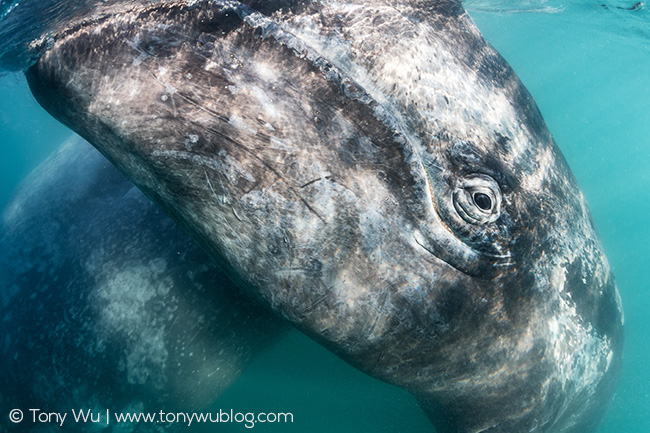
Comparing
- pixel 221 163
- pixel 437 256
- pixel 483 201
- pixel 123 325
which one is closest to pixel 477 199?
pixel 483 201

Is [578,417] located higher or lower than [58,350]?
lower

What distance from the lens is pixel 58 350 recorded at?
421 cm

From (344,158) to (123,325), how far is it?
3.20 meters

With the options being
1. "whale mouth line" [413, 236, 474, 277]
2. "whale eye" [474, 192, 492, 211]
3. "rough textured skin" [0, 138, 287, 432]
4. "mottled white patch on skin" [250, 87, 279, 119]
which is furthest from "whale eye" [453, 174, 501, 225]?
"rough textured skin" [0, 138, 287, 432]

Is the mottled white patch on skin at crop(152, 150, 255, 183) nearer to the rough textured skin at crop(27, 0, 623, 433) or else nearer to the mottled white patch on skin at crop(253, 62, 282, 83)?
the rough textured skin at crop(27, 0, 623, 433)

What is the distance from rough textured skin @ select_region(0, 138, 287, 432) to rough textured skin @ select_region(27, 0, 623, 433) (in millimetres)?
1583

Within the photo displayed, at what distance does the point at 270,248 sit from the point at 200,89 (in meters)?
1.08

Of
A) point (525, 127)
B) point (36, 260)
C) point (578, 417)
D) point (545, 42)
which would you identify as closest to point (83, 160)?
point (36, 260)

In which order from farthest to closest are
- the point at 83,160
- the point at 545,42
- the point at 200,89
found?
the point at 545,42
the point at 83,160
the point at 200,89

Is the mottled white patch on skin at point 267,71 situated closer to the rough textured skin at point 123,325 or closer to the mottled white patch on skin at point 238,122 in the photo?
the mottled white patch on skin at point 238,122

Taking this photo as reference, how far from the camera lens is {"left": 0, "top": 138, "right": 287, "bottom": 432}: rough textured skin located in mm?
4121

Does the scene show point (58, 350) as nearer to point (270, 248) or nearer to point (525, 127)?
point (270, 248)

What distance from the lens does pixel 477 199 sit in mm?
2717

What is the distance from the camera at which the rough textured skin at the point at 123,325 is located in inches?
162
